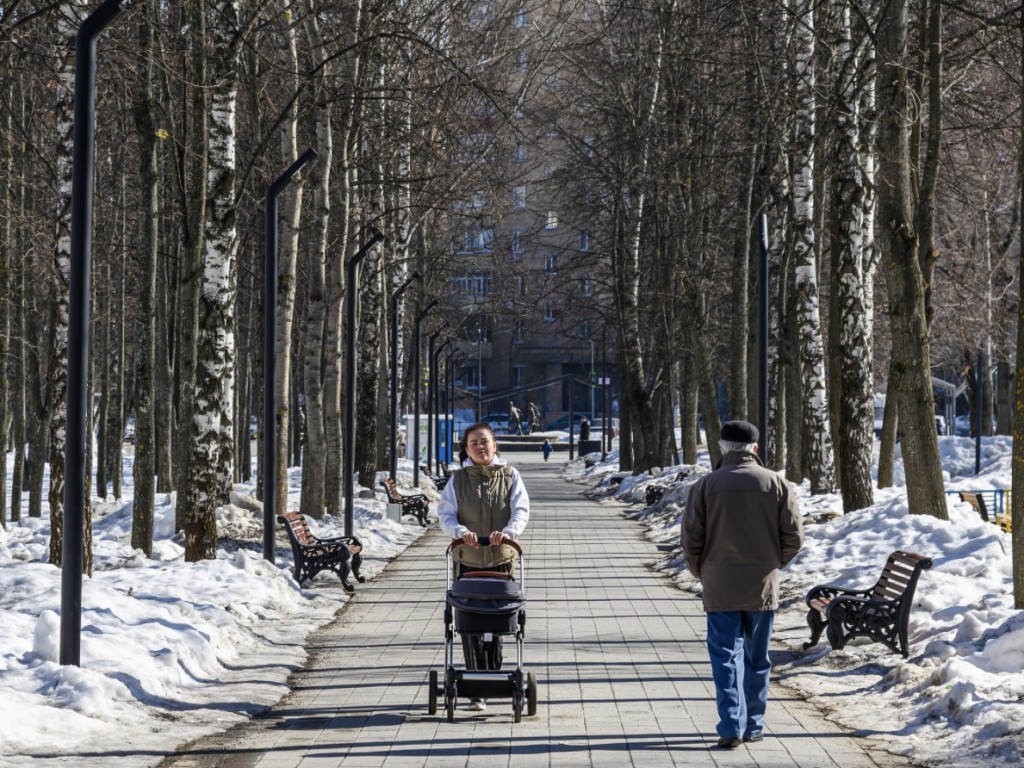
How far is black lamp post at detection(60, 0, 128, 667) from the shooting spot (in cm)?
1033

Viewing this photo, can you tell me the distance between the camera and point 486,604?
9.45 metres

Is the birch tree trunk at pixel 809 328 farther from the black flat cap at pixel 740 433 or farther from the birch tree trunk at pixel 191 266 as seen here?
the black flat cap at pixel 740 433

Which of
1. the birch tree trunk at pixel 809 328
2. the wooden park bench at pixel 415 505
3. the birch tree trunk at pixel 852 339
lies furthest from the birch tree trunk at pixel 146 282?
the wooden park bench at pixel 415 505

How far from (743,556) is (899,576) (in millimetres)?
3928

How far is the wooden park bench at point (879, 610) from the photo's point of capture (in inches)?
465

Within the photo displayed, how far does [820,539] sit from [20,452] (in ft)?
76.2

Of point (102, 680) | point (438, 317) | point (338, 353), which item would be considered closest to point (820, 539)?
point (338, 353)

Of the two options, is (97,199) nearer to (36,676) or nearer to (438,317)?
(36,676)

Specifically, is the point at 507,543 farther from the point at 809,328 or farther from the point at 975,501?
the point at 975,501

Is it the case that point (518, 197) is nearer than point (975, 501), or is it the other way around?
point (975, 501)

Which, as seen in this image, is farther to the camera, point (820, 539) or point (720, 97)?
point (720, 97)

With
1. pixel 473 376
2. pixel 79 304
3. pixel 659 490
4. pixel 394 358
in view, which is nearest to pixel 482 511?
pixel 79 304

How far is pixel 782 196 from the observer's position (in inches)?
Result: 1237

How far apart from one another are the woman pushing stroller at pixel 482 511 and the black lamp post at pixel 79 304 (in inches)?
95.9
